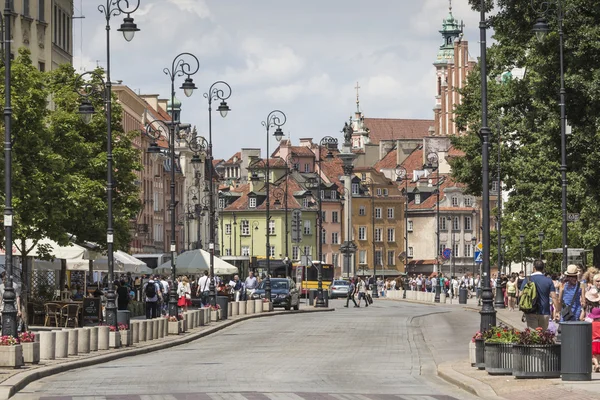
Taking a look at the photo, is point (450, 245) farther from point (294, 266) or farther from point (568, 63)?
point (568, 63)

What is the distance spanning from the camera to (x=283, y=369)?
27.7 m

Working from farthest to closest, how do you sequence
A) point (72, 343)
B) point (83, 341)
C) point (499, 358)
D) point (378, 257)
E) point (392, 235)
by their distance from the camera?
point (392, 235) < point (378, 257) < point (83, 341) < point (72, 343) < point (499, 358)

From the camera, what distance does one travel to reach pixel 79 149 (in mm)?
54812

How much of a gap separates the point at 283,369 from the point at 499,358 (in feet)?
16.3

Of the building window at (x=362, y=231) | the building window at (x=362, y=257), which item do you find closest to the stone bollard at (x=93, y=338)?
the building window at (x=362, y=257)

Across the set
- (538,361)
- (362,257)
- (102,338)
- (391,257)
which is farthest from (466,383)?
(391,257)

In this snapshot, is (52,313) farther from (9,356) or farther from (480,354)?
(480,354)

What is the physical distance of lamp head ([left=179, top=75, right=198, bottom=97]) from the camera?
47438 mm

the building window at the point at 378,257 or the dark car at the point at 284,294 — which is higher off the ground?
the building window at the point at 378,257

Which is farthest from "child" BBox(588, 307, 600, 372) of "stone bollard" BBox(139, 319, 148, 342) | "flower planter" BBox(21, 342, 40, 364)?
"stone bollard" BBox(139, 319, 148, 342)

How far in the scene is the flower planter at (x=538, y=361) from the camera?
22609 mm

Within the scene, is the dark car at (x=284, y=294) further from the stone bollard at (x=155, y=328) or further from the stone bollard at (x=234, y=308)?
the stone bollard at (x=155, y=328)

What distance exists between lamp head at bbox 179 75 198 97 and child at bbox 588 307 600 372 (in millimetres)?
24977

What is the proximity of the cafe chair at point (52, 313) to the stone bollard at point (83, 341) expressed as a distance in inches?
451
